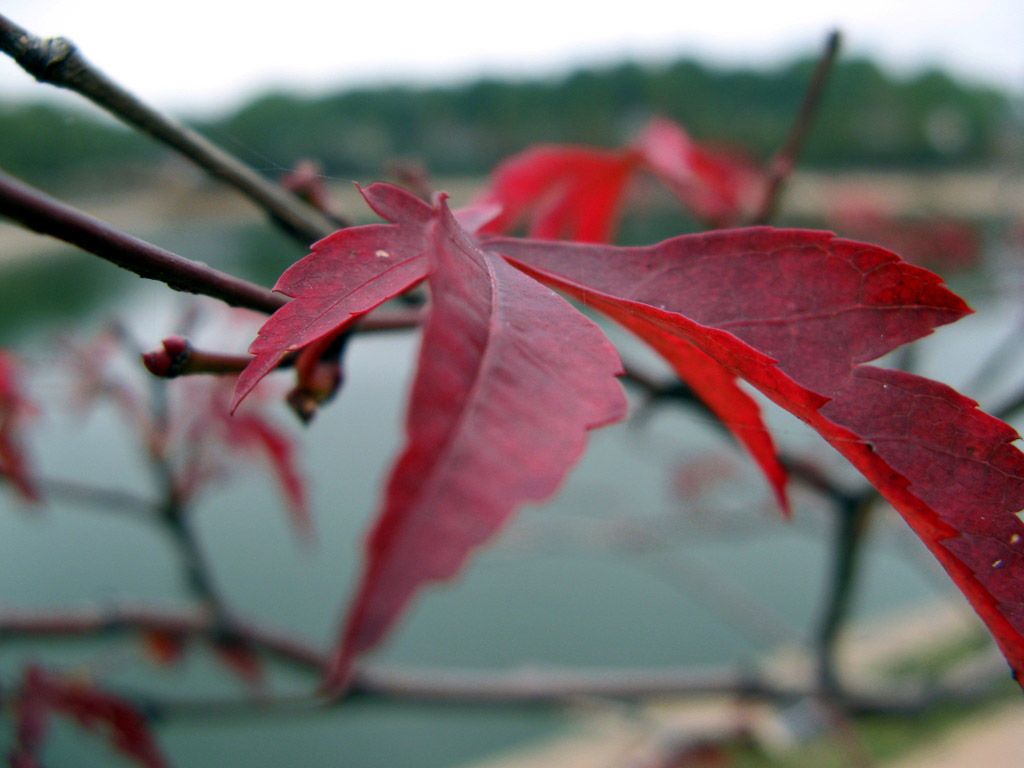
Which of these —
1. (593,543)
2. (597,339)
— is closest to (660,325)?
(597,339)

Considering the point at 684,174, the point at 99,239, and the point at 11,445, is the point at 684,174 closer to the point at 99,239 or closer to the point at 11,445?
the point at 99,239

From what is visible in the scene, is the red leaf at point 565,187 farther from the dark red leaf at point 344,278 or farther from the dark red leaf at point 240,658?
the dark red leaf at point 240,658

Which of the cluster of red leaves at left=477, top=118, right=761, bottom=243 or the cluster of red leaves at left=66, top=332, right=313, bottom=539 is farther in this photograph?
the cluster of red leaves at left=66, top=332, right=313, bottom=539

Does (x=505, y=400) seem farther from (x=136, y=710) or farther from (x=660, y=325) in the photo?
(x=136, y=710)

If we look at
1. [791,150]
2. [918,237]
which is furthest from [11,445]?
[918,237]

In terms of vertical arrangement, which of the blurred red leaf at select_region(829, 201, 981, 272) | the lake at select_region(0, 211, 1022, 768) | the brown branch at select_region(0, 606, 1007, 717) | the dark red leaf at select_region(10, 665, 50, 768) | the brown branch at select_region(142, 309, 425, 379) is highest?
the brown branch at select_region(142, 309, 425, 379)

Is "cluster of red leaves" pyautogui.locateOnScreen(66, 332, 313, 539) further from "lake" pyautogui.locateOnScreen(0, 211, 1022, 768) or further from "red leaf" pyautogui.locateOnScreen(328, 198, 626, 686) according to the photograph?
"lake" pyautogui.locateOnScreen(0, 211, 1022, 768)

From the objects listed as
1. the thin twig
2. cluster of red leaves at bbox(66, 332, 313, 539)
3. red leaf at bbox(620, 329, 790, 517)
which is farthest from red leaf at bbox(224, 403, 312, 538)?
red leaf at bbox(620, 329, 790, 517)
